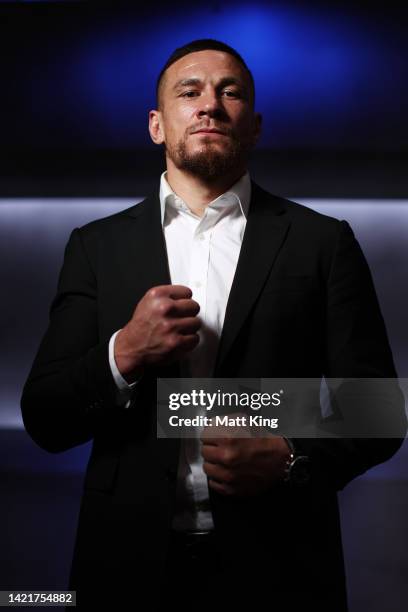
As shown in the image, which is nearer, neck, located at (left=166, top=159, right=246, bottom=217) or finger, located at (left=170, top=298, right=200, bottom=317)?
finger, located at (left=170, top=298, right=200, bottom=317)

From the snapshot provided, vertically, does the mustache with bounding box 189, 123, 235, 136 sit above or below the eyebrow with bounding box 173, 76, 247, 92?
below

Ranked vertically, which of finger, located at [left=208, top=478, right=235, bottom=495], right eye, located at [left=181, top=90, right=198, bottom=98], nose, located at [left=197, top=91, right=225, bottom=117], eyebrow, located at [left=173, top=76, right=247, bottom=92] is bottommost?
finger, located at [left=208, top=478, right=235, bottom=495]

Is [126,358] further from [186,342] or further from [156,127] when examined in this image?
[156,127]

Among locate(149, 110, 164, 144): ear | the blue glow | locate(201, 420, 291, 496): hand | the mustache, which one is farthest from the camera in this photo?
the blue glow

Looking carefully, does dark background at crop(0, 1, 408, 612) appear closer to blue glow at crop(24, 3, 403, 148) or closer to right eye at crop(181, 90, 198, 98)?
blue glow at crop(24, 3, 403, 148)

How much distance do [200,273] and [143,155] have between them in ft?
2.52

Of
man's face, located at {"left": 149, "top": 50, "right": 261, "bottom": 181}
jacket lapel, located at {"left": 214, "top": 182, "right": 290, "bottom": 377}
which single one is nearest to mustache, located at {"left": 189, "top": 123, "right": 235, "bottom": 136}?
man's face, located at {"left": 149, "top": 50, "right": 261, "bottom": 181}

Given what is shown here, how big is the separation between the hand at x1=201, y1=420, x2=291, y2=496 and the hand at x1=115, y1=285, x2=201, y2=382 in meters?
0.12

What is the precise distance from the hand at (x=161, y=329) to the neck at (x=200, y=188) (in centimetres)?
26

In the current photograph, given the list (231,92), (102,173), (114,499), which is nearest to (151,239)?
(231,92)

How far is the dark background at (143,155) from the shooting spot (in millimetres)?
1539

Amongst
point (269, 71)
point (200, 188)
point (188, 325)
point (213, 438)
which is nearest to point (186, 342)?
point (188, 325)

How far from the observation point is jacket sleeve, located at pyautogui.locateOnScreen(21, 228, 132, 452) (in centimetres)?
96

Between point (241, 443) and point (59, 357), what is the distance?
33 centimetres
